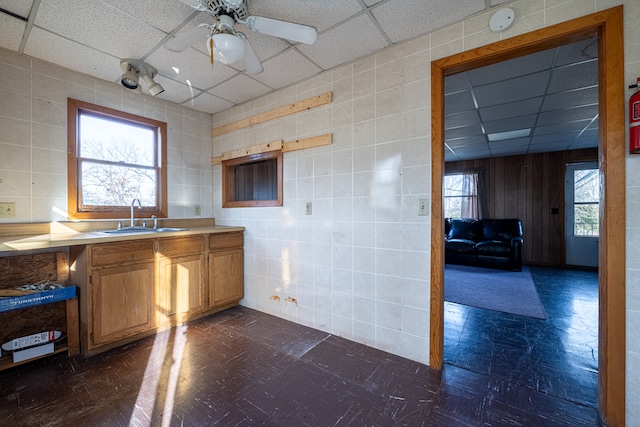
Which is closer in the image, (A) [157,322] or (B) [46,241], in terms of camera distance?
(B) [46,241]

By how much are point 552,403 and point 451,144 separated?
14.5ft

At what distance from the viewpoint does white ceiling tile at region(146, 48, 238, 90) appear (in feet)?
7.46

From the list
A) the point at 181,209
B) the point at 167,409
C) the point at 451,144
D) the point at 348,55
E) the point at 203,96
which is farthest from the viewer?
the point at 451,144

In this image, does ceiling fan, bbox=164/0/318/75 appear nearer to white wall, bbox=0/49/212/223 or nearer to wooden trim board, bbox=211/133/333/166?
wooden trim board, bbox=211/133/333/166

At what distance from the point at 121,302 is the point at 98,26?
2126mm

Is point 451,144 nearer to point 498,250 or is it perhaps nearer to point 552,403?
point 498,250

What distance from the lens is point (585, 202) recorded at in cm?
544

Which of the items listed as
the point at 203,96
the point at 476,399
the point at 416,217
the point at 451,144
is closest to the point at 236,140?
the point at 203,96

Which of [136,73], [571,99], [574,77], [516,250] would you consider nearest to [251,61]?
[136,73]

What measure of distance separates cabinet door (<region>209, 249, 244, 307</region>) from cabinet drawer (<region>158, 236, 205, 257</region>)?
19cm

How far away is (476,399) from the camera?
1.67m

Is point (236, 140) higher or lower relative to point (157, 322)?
higher

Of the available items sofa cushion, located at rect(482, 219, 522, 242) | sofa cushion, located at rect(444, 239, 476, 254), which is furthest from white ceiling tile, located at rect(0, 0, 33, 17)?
sofa cushion, located at rect(482, 219, 522, 242)

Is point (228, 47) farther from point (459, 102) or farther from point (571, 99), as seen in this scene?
point (571, 99)
